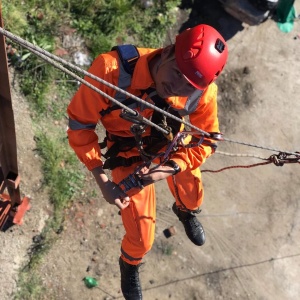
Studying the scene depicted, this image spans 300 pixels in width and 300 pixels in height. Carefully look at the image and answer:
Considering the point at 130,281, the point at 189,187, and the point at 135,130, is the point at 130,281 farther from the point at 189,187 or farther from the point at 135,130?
the point at 135,130

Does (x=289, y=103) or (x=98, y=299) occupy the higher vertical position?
(x=289, y=103)

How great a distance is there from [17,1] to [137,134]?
12.4 ft

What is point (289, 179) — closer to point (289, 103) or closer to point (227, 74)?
point (289, 103)

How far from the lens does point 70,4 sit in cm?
745

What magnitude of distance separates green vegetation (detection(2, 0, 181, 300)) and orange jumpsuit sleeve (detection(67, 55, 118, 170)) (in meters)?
2.27

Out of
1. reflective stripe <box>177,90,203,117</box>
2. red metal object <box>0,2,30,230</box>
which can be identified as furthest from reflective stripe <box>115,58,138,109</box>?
red metal object <box>0,2,30,230</box>

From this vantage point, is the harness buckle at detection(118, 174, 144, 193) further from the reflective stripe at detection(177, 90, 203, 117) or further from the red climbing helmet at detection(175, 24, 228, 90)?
the red climbing helmet at detection(175, 24, 228, 90)

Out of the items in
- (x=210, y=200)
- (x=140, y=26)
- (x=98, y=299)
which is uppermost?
(x=140, y=26)

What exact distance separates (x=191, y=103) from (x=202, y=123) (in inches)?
13.6

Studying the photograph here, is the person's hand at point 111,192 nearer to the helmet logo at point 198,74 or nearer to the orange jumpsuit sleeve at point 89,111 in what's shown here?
the orange jumpsuit sleeve at point 89,111

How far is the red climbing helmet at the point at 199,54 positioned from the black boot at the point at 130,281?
257 cm

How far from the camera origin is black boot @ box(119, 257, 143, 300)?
5.89 metres

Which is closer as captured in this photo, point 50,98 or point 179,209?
point 179,209

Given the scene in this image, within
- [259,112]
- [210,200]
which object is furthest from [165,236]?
[259,112]
